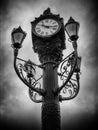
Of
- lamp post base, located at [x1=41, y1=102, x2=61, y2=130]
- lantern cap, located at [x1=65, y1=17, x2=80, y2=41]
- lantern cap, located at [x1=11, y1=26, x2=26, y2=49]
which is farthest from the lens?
lantern cap, located at [x1=11, y1=26, x2=26, y2=49]

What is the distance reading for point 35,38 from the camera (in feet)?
19.4

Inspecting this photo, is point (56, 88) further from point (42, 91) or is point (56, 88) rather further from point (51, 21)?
point (51, 21)

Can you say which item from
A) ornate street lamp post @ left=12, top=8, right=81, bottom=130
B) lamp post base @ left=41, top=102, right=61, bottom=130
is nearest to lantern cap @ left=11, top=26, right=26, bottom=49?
ornate street lamp post @ left=12, top=8, right=81, bottom=130

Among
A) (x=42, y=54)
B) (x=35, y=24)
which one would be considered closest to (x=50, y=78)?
(x=42, y=54)

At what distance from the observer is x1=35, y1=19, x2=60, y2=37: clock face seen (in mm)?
5848

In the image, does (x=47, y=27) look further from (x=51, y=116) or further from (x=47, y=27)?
(x=51, y=116)

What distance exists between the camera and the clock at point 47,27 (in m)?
5.84

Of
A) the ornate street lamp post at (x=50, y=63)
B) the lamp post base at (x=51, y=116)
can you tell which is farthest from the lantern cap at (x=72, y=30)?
the lamp post base at (x=51, y=116)

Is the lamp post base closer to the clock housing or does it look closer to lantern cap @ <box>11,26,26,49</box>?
lantern cap @ <box>11,26,26,49</box>

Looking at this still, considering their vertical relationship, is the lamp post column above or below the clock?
below

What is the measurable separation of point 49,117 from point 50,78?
1.02 meters

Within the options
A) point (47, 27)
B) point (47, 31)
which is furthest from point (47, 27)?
point (47, 31)

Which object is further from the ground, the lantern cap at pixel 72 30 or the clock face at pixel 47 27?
the clock face at pixel 47 27

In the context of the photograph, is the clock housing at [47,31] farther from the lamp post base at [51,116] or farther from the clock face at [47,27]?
the lamp post base at [51,116]
